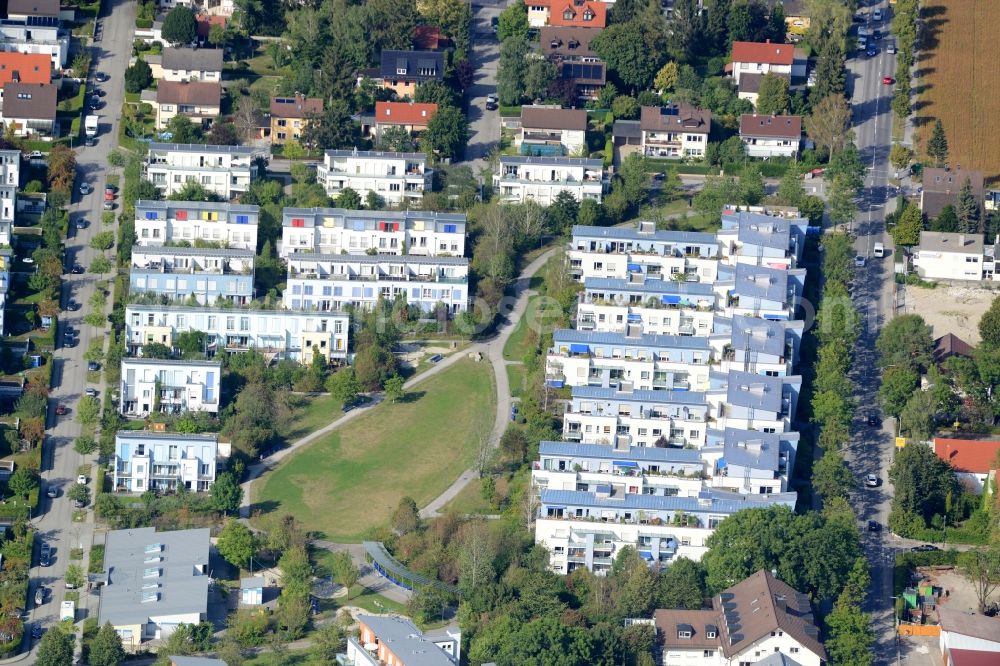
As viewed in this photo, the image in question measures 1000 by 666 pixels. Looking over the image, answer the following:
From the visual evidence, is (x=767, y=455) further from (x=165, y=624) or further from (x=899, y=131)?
(x=899, y=131)

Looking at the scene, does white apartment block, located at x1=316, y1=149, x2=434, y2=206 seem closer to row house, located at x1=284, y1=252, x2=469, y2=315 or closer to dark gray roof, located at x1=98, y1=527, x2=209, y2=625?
row house, located at x1=284, y1=252, x2=469, y2=315

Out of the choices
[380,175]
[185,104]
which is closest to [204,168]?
[185,104]

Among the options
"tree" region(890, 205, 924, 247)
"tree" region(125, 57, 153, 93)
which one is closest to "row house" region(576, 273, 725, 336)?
"tree" region(890, 205, 924, 247)

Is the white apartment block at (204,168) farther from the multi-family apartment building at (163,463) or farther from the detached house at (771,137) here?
the detached house at (771,137)

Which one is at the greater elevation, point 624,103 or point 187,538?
point 624,103

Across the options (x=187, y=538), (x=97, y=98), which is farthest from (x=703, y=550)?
(x=97, y=98)

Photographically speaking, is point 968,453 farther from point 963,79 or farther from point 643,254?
point 963,79
